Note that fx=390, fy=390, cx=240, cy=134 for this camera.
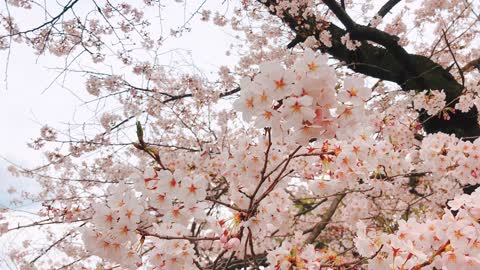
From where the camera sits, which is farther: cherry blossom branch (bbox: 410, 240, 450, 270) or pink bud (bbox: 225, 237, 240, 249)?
pink bud (bbox: 225, 237, 240, 249)

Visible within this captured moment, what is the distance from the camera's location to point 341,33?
472 cm

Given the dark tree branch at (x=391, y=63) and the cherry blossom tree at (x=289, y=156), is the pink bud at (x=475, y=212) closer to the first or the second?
the cherry blossom tree at (x=289, y=156)

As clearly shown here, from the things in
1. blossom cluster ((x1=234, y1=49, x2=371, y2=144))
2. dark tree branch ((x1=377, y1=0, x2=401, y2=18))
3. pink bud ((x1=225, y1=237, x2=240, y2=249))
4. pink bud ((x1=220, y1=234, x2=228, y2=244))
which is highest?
dark tree branch ((x1=377, y1=0, x2=401, y2=18))

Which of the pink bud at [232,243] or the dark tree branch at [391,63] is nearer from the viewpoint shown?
the pink bud at [232,243]

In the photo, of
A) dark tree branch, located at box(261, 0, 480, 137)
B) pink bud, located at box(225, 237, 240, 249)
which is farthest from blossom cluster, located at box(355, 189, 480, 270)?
dark tree branch, located at box(261, 0, 480, 137)

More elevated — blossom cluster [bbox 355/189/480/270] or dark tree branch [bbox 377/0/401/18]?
dark tree branch [bbox 377/0/401/18]

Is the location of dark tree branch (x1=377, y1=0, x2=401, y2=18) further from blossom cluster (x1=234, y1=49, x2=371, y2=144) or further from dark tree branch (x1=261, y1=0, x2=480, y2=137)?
blossom cluster (x1=234, y1=49, x2=371, y2=144)

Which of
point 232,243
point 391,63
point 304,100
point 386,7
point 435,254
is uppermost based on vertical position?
point 386,7

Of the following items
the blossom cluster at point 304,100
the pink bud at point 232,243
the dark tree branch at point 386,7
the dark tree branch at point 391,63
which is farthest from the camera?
the dark tree branch at point 386,7

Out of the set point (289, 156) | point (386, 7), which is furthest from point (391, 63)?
point (289, 156)

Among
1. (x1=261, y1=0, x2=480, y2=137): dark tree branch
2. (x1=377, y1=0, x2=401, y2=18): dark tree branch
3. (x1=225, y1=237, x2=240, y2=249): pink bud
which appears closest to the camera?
(x1=225, y1=237, x2=240, y2=249): pink bud

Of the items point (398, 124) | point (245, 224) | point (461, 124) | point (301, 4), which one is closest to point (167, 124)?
point (301, 4)

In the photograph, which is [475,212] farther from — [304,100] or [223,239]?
[223,239]

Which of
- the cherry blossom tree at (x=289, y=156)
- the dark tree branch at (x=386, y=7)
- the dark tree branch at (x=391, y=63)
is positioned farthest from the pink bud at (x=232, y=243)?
the dark tree branch at (x=386, y=7)
